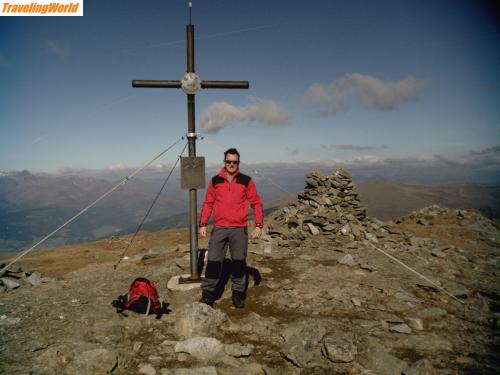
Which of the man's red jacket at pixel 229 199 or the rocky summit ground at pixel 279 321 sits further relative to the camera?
the man's red jacket at pixel 229 199

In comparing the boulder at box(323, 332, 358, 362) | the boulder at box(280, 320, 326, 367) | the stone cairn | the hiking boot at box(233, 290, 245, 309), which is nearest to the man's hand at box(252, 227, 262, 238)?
the hiking boot at box(233, 290, 245, 309)

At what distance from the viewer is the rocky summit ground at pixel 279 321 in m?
4.92

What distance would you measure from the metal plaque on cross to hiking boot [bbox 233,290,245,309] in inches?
111

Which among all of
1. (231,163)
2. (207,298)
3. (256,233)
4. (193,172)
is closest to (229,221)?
(256,233)

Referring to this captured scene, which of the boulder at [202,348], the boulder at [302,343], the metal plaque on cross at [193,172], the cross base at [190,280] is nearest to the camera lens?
the boulder at [302,343]

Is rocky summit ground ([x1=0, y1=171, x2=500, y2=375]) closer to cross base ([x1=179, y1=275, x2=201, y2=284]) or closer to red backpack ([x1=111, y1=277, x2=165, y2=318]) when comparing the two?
red backpack ([x1=111, y1=277, x2=165, y2=318])

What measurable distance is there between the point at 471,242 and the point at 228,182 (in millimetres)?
17808

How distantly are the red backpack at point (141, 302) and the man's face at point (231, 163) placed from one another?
3.33 m

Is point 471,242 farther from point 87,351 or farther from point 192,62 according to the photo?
point 87,351

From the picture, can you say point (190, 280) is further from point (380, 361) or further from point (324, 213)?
point (324, 213)

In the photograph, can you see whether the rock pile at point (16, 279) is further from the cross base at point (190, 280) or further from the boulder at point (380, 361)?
the boulder at point (380, 361)

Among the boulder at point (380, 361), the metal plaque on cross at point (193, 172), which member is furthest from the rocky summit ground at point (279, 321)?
the metal plaque on cross at point (193, 172)

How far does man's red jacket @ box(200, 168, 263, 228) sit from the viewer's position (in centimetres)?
732

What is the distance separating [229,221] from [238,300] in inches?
75.0
